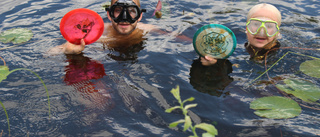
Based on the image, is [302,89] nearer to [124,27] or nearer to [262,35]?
[262,35]

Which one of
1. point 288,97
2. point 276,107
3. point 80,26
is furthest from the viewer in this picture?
point 80,26

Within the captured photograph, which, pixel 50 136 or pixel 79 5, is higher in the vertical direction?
pixel 79 5

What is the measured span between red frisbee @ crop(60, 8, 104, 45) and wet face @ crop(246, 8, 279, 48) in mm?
2136

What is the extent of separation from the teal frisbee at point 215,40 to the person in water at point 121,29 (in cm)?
129

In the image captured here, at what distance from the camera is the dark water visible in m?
2.62

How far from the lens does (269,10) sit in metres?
3.98

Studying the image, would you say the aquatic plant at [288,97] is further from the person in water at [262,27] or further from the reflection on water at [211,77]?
the person in water at [262,27]

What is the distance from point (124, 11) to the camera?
426cm

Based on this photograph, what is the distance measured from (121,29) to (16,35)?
5.79ft

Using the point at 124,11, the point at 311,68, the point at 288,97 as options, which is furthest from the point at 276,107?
the point at 124,11

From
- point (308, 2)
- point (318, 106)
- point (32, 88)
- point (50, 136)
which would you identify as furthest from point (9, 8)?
point (308, 2)

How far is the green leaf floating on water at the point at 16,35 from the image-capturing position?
461 cm

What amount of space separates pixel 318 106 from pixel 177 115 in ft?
4.74

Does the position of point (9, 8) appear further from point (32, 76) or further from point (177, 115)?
point (177, 115)
